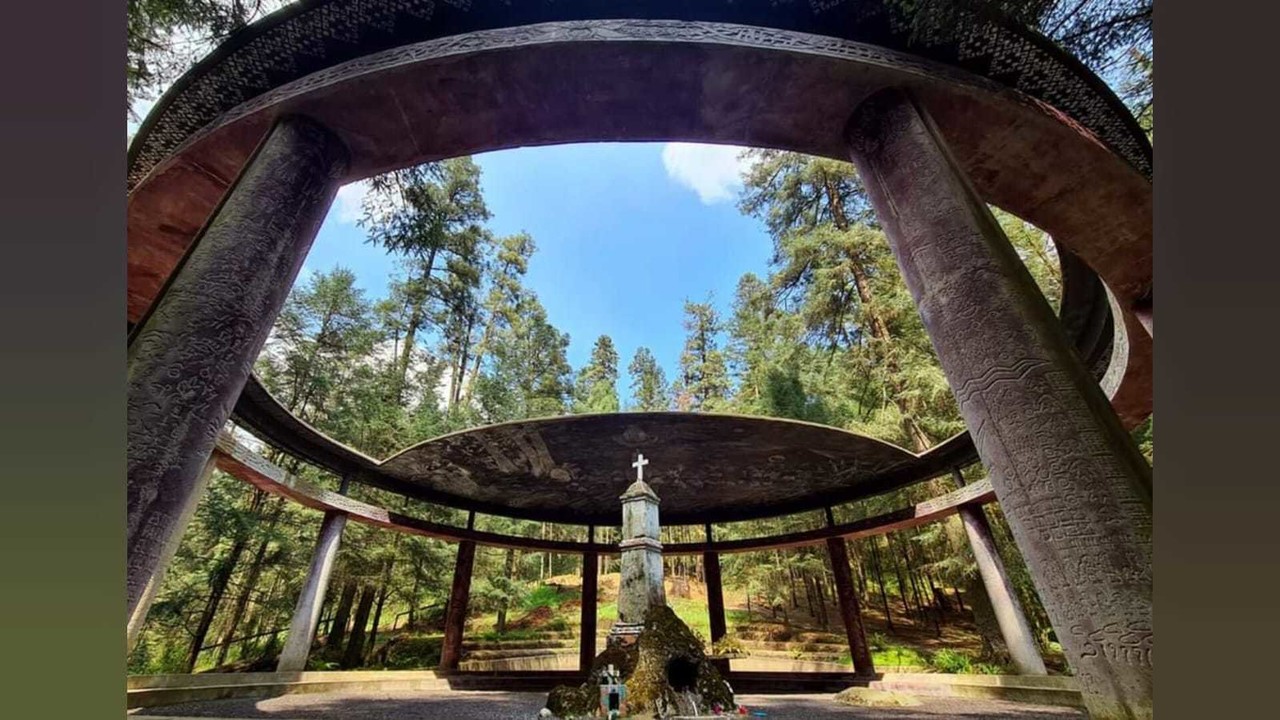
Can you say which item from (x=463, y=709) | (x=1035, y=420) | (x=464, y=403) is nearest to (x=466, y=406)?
(x=464, y=403)

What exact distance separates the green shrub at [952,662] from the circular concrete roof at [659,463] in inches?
Answer: 262

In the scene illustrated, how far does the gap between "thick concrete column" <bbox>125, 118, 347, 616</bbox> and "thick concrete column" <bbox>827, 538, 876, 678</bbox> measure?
11.1 meters

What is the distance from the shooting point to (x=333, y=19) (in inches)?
151

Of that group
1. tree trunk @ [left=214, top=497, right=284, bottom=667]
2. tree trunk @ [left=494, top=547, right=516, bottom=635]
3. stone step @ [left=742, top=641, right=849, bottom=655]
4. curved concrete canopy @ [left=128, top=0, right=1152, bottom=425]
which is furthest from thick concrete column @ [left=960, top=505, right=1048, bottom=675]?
tree trunk @ [left=494, top=547, right=516, bottom=635]

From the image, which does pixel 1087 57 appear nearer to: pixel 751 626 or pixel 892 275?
pixel 892 275

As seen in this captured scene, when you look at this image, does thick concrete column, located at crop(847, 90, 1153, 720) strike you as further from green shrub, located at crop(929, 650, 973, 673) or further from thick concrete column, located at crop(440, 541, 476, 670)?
green shrub, located at crop(929, 650, 973, 673)

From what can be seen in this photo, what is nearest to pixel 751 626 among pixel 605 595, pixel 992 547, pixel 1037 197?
pixel 605 595

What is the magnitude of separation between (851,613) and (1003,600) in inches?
122

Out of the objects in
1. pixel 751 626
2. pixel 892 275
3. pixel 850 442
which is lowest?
pixel 751 626

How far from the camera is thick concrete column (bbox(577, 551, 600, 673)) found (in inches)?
481

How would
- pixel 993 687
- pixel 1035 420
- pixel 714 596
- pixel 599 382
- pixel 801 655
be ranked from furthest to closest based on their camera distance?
pixel 599 382 → pixel 801 655 → pixel 714 596 → pixel 993 687 → pixel 1035 420

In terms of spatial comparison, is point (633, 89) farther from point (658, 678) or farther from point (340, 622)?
point (340, 622)

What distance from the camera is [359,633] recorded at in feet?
57.5

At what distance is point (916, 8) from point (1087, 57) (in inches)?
61.9
